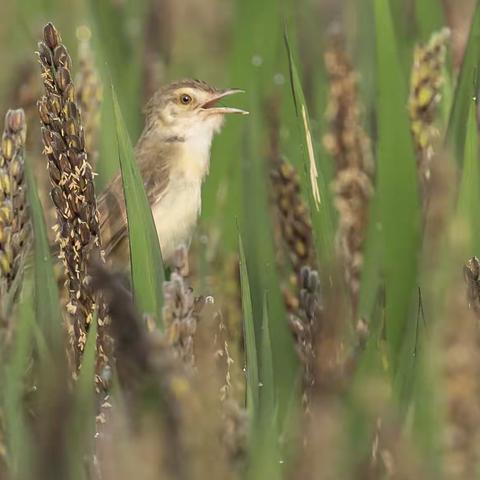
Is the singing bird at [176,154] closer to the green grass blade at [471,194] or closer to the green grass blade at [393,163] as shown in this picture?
the green grass blade at [393,163]

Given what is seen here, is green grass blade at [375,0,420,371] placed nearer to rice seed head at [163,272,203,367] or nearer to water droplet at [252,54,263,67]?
water droplet at [252,54,263,67]

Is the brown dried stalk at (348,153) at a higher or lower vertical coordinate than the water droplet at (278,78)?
lower

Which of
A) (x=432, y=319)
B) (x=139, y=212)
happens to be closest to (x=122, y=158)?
(x=139, y=212)

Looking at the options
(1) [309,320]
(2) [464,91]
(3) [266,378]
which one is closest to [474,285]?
(1) [309,320]

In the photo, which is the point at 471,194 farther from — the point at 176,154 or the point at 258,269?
the point at 176,154

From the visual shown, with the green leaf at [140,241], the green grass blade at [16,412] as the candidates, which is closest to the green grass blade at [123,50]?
the green leaf at [140,241]

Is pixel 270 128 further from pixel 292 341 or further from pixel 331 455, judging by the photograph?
pixel 331 455
